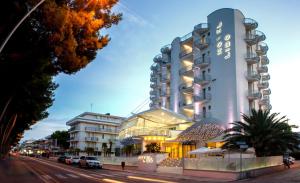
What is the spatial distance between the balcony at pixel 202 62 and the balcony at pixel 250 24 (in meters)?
8.27

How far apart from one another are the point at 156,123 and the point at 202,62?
13.1 m

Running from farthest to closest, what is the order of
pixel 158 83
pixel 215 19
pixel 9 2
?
pixel 158 83, pixel 215 19, pixel 9 2

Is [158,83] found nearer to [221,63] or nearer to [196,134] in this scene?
[221,63]

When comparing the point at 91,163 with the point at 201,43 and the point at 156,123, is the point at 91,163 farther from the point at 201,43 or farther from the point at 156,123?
the point at 201,43

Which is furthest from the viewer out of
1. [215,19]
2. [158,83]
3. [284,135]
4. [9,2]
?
[158,83]

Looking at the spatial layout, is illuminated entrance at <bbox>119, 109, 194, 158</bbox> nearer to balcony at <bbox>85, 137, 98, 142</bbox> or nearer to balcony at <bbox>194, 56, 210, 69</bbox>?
balcony at <bbox>194, 56, 210, 69</bbox>

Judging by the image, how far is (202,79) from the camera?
207 feet

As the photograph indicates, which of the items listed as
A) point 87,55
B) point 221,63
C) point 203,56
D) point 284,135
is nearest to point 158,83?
point 203,56

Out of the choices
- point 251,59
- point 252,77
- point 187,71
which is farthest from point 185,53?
point 252,77

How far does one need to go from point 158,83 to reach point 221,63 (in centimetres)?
2924

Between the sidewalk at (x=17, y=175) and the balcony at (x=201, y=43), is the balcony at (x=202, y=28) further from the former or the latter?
the sidewalk at (x=17, y=175)

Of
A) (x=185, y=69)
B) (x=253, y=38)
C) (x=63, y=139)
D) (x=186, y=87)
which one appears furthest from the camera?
(x=63, y=139)

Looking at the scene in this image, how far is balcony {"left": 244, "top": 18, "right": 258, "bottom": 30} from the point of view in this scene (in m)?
60.3

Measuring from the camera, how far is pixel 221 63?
192 feet
